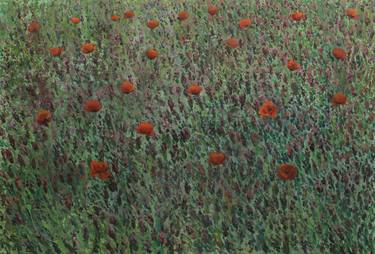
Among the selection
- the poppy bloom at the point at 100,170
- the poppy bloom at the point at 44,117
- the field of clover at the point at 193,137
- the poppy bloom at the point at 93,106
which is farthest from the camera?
the poppy bloom at the point at 93,106

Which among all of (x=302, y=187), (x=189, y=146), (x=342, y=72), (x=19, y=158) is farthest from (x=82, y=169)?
(x=342, y=72)

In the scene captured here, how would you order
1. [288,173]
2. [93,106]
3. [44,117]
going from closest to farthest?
[288,173]
[44,117]
[93,106]

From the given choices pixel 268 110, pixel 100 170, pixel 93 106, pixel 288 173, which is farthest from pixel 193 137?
pixel 288 173

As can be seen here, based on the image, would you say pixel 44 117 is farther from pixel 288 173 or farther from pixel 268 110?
pixel 288 173

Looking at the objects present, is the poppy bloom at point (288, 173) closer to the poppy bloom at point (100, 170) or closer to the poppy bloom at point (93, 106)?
the poppy bloom at point (100, 170)

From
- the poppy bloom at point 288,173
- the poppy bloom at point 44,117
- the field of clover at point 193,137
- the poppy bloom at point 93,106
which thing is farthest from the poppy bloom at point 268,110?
the poppy bloom at point 44,117

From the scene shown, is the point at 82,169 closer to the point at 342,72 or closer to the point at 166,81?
the point at 166,81

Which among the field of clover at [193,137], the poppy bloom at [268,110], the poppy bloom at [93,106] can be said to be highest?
the poppy bloom at [93,106]

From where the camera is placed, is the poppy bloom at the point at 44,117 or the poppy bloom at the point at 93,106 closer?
the poppy bloom at the point at 44,117

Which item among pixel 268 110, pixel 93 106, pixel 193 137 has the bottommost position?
pixel 193 137

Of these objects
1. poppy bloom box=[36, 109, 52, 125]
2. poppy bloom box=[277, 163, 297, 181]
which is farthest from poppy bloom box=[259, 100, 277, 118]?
poppy bloom box=[36, 109, 52, 125]
